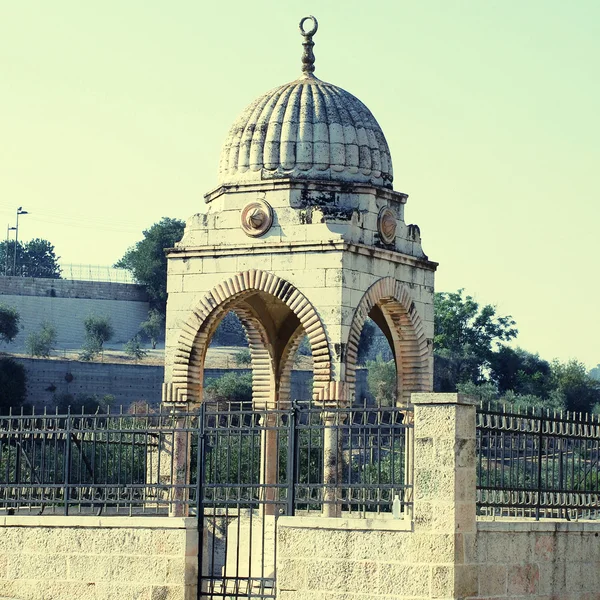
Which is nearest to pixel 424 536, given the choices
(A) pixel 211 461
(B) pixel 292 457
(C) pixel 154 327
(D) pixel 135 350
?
(B) pixel 292 457

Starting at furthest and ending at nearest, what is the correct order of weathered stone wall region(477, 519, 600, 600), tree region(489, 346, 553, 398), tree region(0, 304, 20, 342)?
tree region(0, 304, 20, 342) < tree region(489, 346, 553, 398) < weathered stone wall region(477, 519, 600, 600)

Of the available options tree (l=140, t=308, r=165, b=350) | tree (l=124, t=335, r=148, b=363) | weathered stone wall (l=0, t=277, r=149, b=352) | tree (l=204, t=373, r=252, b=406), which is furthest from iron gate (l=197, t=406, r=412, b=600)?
weathered stone wall (l=0, t=277, r=149, b=352)

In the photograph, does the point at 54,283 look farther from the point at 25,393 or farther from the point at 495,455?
the point at 495,455

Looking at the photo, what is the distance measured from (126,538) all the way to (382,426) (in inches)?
122

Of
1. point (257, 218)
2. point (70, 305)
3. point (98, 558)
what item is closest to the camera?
point (98, 558)

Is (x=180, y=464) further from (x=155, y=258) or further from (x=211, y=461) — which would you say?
(x=155, y=258)

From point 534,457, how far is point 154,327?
74164mm

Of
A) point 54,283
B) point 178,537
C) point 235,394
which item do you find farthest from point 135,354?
point 178,537

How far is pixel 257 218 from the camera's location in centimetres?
1897

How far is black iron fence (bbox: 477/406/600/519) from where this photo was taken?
13438 millimetres

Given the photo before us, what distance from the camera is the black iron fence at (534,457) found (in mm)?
13438

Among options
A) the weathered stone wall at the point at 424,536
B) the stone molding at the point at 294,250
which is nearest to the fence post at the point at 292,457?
the weathered stone wall at the point at 424,536

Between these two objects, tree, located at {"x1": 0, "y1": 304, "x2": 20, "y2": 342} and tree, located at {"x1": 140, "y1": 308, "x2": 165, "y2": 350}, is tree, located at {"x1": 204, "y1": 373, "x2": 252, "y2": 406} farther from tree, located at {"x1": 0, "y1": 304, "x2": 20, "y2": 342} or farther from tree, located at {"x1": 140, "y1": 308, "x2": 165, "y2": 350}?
tree, located at {"x1": 140, "y1": 308, "x2": 165, "y2": 350}

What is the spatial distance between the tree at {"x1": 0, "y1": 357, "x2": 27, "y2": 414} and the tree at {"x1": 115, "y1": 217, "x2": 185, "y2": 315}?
19707 mm
